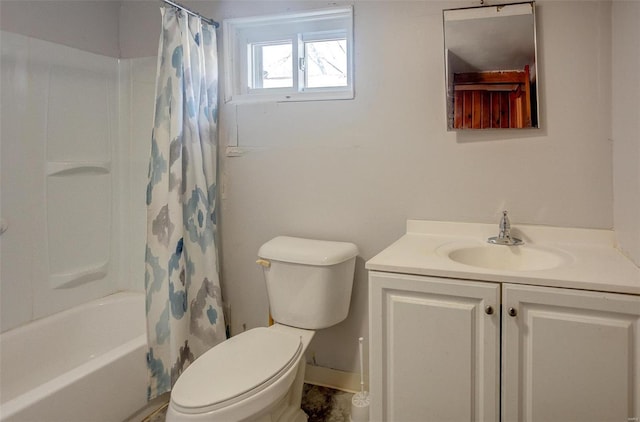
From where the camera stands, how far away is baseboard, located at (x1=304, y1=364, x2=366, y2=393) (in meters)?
1.94

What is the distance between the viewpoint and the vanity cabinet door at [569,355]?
1055 millimetres

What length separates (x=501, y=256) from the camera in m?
1.53

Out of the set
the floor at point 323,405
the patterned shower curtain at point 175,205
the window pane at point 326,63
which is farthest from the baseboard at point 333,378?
the window pane at point 326,63

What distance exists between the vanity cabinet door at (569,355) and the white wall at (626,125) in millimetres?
291

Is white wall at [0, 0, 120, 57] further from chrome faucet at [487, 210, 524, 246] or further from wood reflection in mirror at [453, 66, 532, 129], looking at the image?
chrome faucet at [487, 210, 524, 246]

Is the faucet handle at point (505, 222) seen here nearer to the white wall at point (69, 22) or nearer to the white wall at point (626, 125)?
the white wall at point (626, 125)

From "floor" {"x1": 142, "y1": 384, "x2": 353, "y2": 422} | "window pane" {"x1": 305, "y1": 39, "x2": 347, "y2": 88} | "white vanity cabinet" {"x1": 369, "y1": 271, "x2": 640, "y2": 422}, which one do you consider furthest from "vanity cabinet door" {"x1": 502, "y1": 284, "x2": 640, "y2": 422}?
"window pane" {"x1": 305, "y1": 39, "x2": 347, "y2": 88}

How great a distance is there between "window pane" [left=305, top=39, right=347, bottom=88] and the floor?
1509 mm

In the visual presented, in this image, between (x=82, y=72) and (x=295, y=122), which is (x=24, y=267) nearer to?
(x=82, y=72)

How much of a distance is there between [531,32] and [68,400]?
7.23 ft

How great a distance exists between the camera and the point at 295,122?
6.36 feet

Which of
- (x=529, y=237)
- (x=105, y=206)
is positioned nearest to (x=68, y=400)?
(x=105, y=206)

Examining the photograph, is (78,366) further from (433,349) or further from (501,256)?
(501,256)

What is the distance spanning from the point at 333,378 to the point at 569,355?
1162 millimetres
